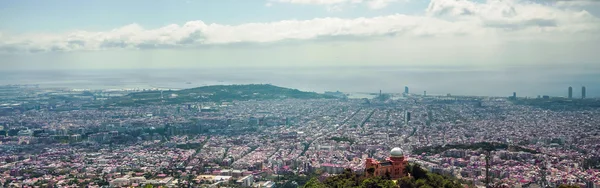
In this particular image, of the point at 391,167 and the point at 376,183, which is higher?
the point at 391,167

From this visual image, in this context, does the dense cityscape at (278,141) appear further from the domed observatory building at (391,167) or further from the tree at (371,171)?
the tree at (371,171)

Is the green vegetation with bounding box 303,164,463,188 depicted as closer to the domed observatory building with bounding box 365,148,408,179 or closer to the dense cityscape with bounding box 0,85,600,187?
the domed observatory building with bounding box 365,148,408,179

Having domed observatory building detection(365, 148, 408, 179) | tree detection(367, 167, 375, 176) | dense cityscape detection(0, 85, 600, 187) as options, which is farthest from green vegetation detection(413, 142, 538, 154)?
tree detection(367, 167, 375, 176)

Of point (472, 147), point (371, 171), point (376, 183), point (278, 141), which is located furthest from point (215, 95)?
point (376, 183)

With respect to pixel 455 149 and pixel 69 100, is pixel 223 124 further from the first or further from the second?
pixel 69 100

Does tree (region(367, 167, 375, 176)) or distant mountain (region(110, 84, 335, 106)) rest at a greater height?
distant mountain (region(110, 84, 335, 106))

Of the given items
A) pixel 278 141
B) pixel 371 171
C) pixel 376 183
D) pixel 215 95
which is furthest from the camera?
pixel 215 95

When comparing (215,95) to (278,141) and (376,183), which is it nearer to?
(278,141)
